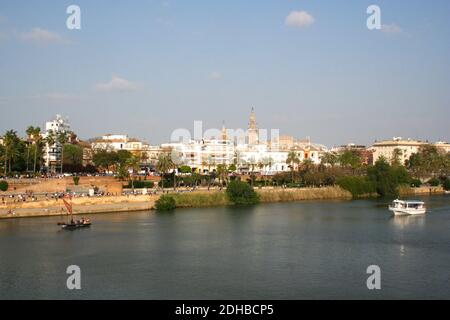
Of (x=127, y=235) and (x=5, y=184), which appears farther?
(x=5, y=184)

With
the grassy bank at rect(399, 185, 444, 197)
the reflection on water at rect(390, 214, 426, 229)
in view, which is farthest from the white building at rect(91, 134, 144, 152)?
the reflection on water at rect(390, 214, 426, 229)

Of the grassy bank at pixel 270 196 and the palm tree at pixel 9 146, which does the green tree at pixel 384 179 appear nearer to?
the grassy bank at pixel 270 196

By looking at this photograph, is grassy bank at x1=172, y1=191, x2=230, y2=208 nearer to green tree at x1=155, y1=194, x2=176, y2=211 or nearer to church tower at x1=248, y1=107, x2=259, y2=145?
green tree at x1=155, y1=194, x2=176, y2=211

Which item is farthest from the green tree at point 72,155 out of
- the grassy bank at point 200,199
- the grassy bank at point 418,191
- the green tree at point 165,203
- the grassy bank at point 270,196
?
the grassy bank at point 418,191

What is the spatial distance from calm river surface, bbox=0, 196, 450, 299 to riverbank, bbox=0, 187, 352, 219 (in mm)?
1685

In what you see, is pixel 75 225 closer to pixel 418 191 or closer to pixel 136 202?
pixel 136 202

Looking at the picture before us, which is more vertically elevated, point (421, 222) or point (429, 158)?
point (429, 158)

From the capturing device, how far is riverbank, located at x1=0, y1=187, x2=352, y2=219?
4191cm

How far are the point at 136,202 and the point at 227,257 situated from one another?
20.8 meters

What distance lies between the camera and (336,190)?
63969mm

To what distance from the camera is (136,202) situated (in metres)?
47.9

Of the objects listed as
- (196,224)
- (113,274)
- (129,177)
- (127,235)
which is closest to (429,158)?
(129,177)
